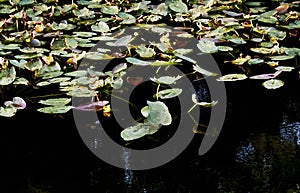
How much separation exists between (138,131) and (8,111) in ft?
1.42

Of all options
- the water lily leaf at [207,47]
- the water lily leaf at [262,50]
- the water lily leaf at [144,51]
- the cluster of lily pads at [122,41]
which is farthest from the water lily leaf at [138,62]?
the water lily leaf at [262,50]

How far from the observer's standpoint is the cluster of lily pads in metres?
1.60

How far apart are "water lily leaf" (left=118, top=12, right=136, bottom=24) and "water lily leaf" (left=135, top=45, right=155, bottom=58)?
365mm

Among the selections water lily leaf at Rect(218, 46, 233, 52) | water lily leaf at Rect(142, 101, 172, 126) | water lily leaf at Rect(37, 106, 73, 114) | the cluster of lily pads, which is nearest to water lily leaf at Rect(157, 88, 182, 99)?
the cluster of lily pads

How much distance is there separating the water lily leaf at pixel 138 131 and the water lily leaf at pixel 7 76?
51 centimetres

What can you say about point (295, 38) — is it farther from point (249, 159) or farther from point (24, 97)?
point (24, 97)

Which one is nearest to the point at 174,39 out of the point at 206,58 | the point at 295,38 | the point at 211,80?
the point at 206,58

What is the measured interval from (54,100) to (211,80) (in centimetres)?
58

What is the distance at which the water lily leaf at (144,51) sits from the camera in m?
1.81

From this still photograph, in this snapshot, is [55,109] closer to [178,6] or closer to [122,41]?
[122,41]

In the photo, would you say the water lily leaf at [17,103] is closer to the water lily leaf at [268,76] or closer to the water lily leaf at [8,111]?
the water lily leaf at [8,111]

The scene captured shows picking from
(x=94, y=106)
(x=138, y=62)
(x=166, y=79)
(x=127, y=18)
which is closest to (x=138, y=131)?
(x=94, y=106)

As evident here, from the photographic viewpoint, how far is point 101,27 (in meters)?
2.08

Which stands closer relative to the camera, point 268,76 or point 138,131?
point 138,131
